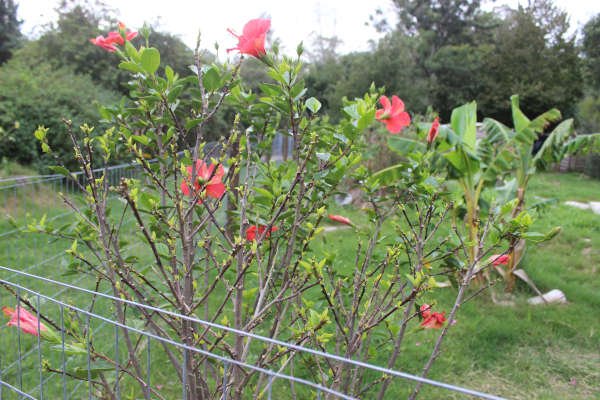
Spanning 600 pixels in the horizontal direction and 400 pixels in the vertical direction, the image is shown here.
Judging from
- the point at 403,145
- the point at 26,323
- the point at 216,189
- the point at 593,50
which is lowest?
the point at 26,323

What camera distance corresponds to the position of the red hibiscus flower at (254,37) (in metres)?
1.16

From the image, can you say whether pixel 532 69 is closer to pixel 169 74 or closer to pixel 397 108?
pixel 397 108

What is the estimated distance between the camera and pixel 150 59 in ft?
3.58

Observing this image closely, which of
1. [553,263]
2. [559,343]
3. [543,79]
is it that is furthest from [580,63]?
[559,343]

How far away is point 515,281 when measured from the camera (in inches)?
158

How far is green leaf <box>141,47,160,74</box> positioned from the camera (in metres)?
1.07

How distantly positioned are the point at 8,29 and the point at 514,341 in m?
23.0

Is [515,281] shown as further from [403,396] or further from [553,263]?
[403,396]

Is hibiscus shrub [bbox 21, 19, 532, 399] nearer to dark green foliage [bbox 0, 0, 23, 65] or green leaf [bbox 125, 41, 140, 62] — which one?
green leaf [bbox 125, 41, 140, 62]

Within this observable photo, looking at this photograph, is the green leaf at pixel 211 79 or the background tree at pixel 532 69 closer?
the green leaf at pixel 211 79

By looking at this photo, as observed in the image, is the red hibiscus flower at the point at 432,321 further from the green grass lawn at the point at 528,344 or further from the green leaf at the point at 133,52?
the green leaf at the point at 133,52

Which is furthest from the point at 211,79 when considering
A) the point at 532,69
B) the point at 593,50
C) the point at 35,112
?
the point at 593,50

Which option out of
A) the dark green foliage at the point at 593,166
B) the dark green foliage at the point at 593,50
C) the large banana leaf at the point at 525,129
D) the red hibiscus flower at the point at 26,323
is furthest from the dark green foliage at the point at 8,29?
the dark green foliage at the point at 593,50

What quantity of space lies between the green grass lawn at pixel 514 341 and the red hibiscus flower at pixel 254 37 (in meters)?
0.91
